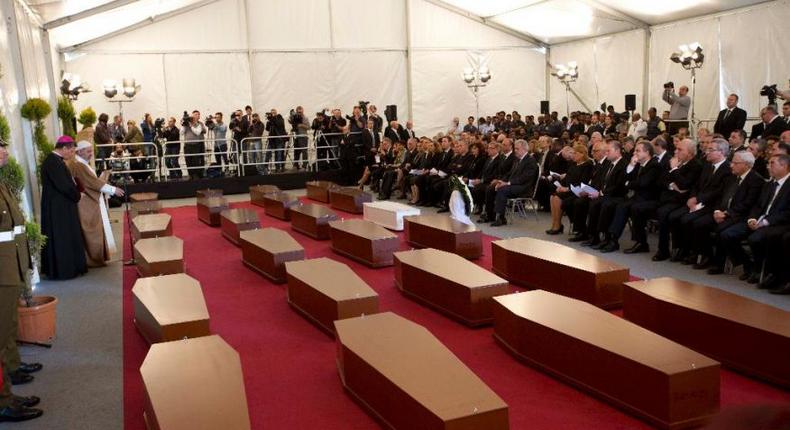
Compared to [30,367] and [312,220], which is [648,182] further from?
[30,367]

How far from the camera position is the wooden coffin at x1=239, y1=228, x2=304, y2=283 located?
23.7 ft

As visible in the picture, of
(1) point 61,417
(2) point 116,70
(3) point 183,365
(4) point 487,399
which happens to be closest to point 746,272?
(4) point 487,399

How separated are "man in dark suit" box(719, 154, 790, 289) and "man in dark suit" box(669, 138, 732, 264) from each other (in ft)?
1.84

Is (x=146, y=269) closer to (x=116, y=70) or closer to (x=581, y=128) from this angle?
(x=581, y=128)

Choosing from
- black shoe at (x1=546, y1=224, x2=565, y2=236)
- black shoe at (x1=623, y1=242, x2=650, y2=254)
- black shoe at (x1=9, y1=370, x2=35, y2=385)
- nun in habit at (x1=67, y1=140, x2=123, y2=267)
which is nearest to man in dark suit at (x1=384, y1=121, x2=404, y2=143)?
black shoe at (x1=546, y1=224, x2=565, y2=236)

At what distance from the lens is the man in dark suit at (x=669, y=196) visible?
7.65m

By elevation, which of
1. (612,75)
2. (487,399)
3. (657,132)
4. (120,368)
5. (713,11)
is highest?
(713,11)

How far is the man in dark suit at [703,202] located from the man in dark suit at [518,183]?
2887 mm

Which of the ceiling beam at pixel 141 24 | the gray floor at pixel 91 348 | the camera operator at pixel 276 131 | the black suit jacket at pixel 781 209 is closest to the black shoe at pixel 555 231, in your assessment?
the gray floor at pixel 91 348

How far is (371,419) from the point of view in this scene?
397 cm

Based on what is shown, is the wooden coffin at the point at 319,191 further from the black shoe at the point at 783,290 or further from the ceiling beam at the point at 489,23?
the ceiling beam at the point at 489,23

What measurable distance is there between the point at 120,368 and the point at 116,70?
15378 mm

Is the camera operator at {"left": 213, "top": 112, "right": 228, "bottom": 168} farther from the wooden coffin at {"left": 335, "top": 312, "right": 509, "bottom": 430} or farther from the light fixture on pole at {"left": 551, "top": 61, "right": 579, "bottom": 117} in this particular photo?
the wooden coffin at {"left": 335, "top": 312, "right": 509, "bottom": 430}

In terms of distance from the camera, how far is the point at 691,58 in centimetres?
1532
